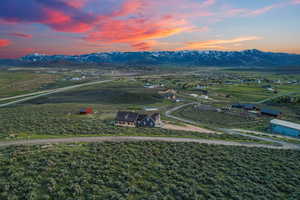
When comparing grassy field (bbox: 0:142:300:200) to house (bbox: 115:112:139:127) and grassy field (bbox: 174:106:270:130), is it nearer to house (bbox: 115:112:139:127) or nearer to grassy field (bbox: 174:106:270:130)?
house (bbox: 115:112:139:127)

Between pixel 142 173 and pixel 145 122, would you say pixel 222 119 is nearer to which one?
pixel 145 122

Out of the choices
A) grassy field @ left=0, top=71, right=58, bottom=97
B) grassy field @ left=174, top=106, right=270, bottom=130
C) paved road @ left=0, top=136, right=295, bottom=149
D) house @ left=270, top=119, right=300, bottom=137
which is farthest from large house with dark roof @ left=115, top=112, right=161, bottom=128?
grassy field @ left=0, top=71, right=58, bottom=97

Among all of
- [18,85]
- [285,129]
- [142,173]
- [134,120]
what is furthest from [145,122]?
[18,85]

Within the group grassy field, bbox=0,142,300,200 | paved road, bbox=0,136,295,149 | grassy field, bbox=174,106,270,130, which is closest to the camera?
grassy field, bbox=0,142,300,200

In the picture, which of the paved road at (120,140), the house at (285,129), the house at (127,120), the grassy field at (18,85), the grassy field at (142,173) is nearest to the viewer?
the grassy field at (142,173)

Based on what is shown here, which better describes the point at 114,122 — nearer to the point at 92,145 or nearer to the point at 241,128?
the point at 92,145

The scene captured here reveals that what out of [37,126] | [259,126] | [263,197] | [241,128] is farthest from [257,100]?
[37,126]

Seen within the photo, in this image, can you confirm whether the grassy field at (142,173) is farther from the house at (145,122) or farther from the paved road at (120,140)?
the house at (145,122)

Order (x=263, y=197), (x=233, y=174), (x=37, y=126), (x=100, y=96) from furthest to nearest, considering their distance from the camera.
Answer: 1. (x=100, y=96)
2. (x=37, y=126)
3. (x=233, y=174)
4. (x=263, y=197)

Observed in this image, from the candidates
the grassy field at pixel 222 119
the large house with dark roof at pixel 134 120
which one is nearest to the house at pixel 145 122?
the large house with dark roof at pixel 134 120
